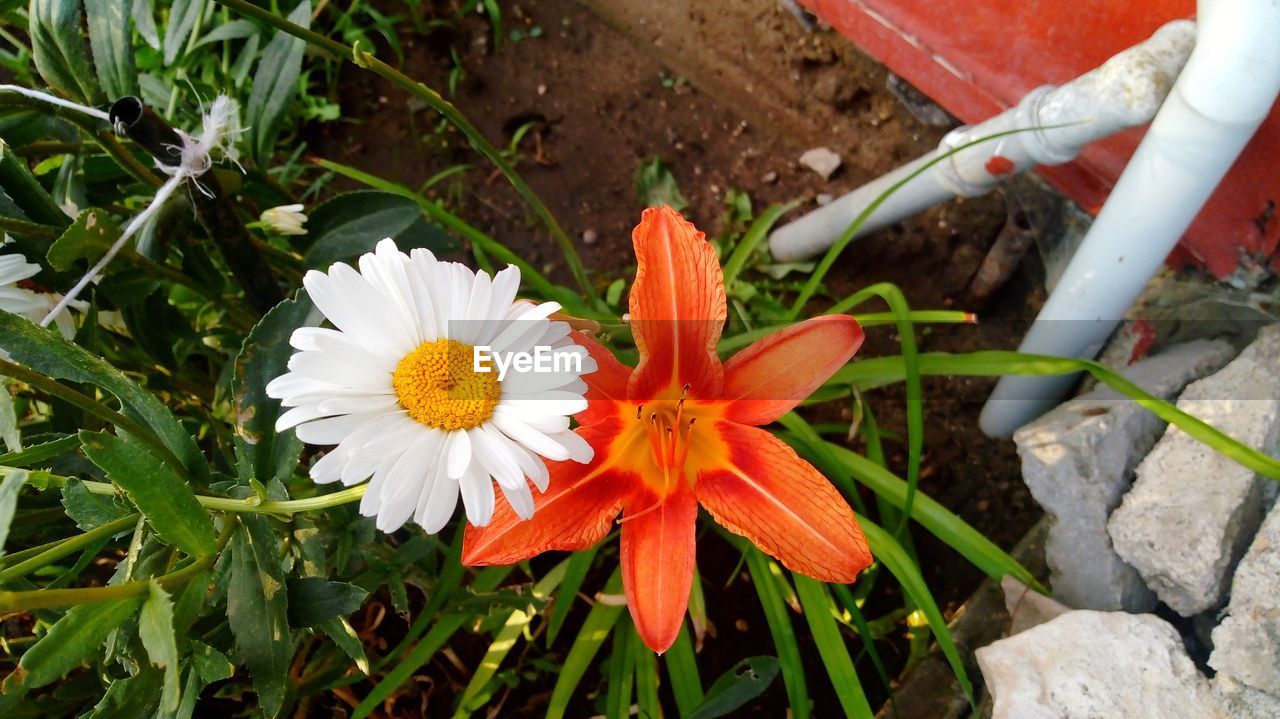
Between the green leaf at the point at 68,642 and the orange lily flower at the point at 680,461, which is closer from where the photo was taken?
the green leaf at the point at 68,642

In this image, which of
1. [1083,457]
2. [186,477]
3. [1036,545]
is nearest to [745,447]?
[186,477]

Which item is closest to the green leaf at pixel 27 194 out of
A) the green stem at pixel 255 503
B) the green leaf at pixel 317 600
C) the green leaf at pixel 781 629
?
the green stem at pixel 255 503

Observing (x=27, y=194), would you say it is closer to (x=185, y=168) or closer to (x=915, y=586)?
(x=185, y=168)

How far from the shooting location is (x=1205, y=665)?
1.18m

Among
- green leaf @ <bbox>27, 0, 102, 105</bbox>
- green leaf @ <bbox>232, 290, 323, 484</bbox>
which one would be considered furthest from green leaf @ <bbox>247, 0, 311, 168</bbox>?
green leaf @ <bbox>232, 290, 323, 484</bbox>

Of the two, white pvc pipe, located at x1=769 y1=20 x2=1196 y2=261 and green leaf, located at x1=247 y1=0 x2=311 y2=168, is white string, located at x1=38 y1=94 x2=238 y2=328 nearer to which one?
green leaf, located at x1=247 y1=0 x2=311 y2=168

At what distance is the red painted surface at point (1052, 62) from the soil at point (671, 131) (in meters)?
0.17

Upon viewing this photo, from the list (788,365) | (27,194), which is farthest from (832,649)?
(27,194)

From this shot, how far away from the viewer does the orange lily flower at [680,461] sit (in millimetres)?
808

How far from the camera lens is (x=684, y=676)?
4.29 feet

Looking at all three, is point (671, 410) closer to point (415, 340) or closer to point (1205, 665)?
point (415, 340)

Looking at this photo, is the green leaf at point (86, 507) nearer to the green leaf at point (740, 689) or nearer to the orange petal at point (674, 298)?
the orange petal at point (674, 298)

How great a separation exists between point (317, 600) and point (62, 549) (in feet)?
0.75

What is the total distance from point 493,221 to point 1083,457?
3.90ft
